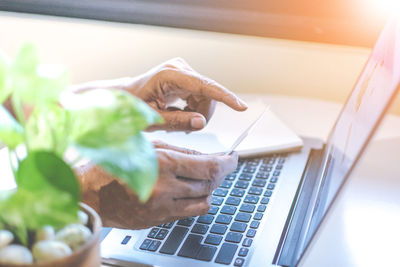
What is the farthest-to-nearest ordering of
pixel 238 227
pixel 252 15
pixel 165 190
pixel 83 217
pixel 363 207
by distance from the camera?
pixel 252 15
pixel 363 207
pixel 238 227
pixel 165 190
pixel 83 217

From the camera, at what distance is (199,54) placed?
4.87 feet

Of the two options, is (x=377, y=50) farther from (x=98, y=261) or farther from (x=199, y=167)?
(x=98, y=261)

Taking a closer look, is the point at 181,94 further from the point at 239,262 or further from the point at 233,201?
the point at 239,262

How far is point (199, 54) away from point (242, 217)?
0.70 meters

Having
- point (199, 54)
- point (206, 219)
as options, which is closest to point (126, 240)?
point (206, 219)

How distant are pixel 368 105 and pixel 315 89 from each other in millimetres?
678

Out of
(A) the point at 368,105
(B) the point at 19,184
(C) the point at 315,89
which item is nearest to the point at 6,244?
(B) the point at 19,184

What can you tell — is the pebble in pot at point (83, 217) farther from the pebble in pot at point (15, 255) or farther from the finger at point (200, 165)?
the finger at point (200, 165)

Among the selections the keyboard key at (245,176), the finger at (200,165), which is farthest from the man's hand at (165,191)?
the keyboard key at (245,176)

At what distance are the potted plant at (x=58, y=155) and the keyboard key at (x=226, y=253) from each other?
259 millimetres

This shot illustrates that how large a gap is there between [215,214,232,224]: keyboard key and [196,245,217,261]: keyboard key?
79 mm

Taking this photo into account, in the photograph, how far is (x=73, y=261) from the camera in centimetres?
49

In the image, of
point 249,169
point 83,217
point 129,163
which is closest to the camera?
point 129,163

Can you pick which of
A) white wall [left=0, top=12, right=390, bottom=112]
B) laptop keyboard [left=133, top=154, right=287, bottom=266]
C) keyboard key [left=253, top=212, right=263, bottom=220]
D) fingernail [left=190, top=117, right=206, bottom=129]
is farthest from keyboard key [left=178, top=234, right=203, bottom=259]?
white wall [left=0, top=12, right=390, bottom=112]
